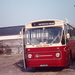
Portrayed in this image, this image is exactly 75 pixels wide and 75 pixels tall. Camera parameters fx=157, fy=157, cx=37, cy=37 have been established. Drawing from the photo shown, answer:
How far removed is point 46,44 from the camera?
9.71 meters

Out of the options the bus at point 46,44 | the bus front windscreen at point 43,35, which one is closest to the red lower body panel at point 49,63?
the bus at point 46,44

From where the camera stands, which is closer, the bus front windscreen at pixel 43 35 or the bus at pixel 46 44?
the bus at pixel 46 44

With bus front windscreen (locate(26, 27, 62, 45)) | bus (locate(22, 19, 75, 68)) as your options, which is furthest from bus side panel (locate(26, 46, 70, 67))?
bus front windscreen (locate(26, 27, 62, 45))

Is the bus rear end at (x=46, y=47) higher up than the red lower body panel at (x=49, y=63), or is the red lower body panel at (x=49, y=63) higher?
the bus rear end at (x=46, y=47)

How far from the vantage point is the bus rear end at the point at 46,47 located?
9.51 metres

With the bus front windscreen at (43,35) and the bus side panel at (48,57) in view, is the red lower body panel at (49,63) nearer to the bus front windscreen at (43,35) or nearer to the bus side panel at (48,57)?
the bus side panel at (48,57)

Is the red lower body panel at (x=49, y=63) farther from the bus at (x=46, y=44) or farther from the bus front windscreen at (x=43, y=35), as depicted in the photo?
the bus front windscreen at (x=43, y=35)

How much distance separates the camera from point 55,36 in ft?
32.2

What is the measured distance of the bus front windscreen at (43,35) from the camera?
32.1ft

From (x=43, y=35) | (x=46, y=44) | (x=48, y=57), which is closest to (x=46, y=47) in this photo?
(x=46, y=44)

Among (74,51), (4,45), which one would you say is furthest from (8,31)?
(74,51)

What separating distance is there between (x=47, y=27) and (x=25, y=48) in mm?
1992

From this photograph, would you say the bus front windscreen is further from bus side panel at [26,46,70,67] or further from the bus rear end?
bus side panel at [26,46,70,67]

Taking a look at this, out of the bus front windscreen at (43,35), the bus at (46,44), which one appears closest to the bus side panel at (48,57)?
the bus at (46,44)
